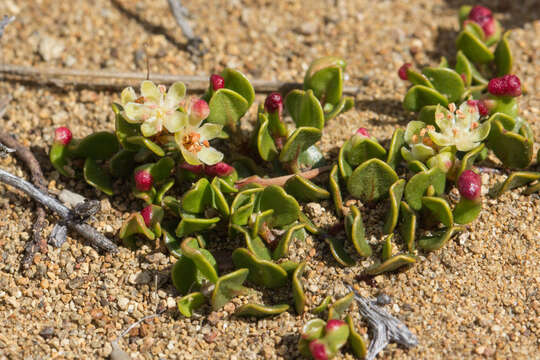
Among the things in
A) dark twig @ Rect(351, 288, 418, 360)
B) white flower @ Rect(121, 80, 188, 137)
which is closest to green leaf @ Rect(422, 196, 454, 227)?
dark twig @ Rect(351, 288, 418, 360)

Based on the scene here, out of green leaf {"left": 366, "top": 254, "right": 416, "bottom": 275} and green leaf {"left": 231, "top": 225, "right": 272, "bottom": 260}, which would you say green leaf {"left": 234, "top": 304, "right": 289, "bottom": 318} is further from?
green leaf {"left": 366, "top": 254, "right": 416, "bottom": 275}

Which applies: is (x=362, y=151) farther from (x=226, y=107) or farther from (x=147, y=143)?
(x=147, y=143)

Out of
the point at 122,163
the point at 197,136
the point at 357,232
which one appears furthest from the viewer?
the point at 122,163

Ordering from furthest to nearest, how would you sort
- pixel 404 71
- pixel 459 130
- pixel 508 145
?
pixel 404 71 → pixel 508 145 → pixel 459 130

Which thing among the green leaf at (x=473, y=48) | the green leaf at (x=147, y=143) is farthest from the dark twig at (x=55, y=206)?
the green leaf at (x=473, y=48)

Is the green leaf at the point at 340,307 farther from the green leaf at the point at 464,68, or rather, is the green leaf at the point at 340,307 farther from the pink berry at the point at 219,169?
the green leaf at the point at 464,68

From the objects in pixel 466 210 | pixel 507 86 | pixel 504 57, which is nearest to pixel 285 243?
pixel 466 210
